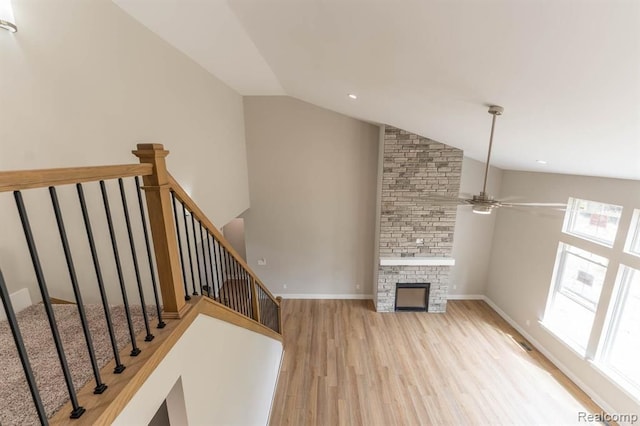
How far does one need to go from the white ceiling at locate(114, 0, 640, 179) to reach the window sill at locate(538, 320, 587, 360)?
8.82 ft

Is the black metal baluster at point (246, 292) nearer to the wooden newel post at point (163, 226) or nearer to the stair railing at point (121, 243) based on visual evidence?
the stair railing at point (121, 243)

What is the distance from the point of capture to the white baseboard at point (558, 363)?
3666mm

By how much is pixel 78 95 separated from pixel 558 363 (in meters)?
7.06

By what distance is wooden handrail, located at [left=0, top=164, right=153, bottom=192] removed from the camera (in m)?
0.72

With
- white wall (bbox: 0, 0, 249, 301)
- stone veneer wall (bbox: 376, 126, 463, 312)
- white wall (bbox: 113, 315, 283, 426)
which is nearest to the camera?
white wall (bbox: 113, 315, 283, 426)

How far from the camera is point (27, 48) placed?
1.66 metres

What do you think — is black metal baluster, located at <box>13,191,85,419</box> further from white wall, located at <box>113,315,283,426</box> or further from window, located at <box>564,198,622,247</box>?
window, located at <box>564,198,622,247</box>

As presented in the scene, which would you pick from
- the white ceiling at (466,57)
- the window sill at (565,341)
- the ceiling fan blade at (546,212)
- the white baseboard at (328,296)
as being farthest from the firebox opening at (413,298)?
the white ceiling at (466,57)

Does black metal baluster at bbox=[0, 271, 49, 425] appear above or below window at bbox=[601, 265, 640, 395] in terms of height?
above

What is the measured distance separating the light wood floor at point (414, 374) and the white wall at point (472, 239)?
28.6 inches

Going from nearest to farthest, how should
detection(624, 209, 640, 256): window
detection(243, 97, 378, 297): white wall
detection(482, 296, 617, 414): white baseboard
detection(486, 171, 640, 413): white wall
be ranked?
detection(624, 209, 640, 256): window, detection(486, 171, 640, 413): white wall, detection(482, 296, 617, 414): white baseboard, detection(243, 97, 378, 297): white wall

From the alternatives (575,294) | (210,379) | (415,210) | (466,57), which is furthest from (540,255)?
(210,379)

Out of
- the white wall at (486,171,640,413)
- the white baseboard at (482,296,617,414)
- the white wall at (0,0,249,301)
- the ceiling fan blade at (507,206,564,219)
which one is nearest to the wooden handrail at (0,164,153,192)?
the white wall at (0,0,249,301)

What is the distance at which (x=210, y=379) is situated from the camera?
5.77 feet
